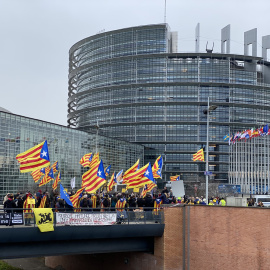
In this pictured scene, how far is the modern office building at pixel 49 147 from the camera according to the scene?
204 ft

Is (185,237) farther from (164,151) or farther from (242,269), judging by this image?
(164,151)

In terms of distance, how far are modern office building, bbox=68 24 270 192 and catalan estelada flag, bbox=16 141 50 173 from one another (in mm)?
89037

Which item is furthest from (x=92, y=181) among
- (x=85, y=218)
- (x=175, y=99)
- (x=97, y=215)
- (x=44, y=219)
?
(x=175, y=99)

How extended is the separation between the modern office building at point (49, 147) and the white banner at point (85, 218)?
32153mm

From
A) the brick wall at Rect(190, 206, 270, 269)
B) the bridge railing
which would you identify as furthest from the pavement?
the brick wall at Rect(190, 206, 270, 269)

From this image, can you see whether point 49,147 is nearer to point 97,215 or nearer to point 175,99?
point 97,215

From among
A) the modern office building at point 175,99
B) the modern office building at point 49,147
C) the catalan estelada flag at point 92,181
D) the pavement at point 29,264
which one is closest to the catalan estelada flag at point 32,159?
the catalan estelada flag at point 92,181

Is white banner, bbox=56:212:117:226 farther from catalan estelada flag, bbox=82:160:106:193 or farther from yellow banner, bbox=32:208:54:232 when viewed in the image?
catalan estelada flag, bbox=82:160:106:193

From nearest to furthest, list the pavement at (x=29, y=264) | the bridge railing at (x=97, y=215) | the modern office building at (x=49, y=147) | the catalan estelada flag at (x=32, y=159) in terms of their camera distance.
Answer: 1. the bridge railing at (x=97, y=215)
2. the catalan estelada flag at (x=32, y=159)
3. the pavement at (x=29, y=264)
4. the modern office building at (x=49, y=147)

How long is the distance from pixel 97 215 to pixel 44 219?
3.09m

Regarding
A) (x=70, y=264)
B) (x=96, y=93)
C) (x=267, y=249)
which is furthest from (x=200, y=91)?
(x=267, y=249)

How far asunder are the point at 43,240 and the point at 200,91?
98848mm

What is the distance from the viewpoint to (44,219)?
22.3 m

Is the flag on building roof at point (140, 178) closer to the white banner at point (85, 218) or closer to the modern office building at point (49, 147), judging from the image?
the white banner at point (85, 218)
